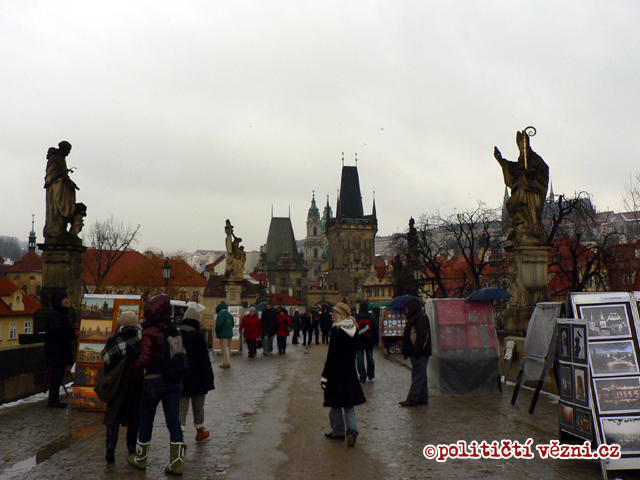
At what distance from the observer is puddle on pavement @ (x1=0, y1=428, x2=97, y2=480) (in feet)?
22.1

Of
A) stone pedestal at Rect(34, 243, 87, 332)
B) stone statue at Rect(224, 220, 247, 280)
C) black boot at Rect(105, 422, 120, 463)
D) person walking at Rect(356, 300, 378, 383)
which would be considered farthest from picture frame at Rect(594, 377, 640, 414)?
stone statue at Rect(224, 220, 247, 280)

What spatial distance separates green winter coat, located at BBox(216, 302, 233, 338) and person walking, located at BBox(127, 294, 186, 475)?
12124 millimetres

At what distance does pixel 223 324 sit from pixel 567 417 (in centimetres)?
1338

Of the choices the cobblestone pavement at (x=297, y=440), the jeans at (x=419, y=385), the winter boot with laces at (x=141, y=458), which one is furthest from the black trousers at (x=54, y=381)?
the jeans at (x=419, y=385)

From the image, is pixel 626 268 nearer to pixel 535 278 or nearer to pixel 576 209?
pixel 576 209

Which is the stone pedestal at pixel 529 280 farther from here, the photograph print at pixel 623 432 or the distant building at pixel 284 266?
the distant building at pixel 284 266

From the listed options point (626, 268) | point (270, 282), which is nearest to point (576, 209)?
point (626, 268)

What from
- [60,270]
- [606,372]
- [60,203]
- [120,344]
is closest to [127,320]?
[120,344]

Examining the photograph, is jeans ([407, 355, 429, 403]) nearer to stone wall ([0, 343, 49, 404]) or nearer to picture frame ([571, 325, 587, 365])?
picture frame ([571, 325, 587, 365])

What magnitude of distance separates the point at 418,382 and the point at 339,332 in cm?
377

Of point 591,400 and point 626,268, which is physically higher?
point 626,268

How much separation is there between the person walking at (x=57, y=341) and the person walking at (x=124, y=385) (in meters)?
3.51

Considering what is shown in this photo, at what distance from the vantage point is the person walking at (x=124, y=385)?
24.0 ft

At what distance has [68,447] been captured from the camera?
26.3 ft
